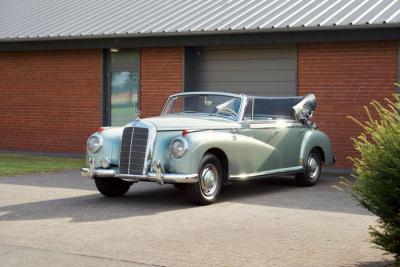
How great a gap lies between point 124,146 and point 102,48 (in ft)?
28.2

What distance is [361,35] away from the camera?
1516cm

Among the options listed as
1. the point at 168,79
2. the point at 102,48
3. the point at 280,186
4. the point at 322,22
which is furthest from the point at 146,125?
the point at 102,48

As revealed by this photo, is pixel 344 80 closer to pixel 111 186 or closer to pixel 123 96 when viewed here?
pixel 123 96

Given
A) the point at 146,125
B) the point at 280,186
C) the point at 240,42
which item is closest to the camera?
the point at 146,125

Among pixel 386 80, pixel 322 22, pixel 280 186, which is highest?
pixel 322 22

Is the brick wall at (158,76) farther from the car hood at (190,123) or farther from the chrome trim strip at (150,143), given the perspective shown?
the chrome trim strip at (150,143)

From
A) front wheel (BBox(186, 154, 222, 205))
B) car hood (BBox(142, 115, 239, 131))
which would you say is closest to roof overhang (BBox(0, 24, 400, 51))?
car hood (BBox(142, 115, 239, 131))

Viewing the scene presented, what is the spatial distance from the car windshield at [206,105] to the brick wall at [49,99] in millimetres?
7007

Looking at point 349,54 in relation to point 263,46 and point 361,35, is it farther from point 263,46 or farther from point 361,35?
point 263,46

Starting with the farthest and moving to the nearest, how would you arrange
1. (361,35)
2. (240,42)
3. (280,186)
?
(240,42), (361,35), (280,186)

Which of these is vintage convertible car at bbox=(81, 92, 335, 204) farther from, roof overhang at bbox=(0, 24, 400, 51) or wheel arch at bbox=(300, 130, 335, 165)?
roof overhang at bbox=(0, 24, 400, 51)

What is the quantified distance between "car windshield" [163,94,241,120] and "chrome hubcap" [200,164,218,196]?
127cm

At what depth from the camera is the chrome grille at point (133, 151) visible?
10742 millimetres

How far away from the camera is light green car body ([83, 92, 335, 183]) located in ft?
34.8
